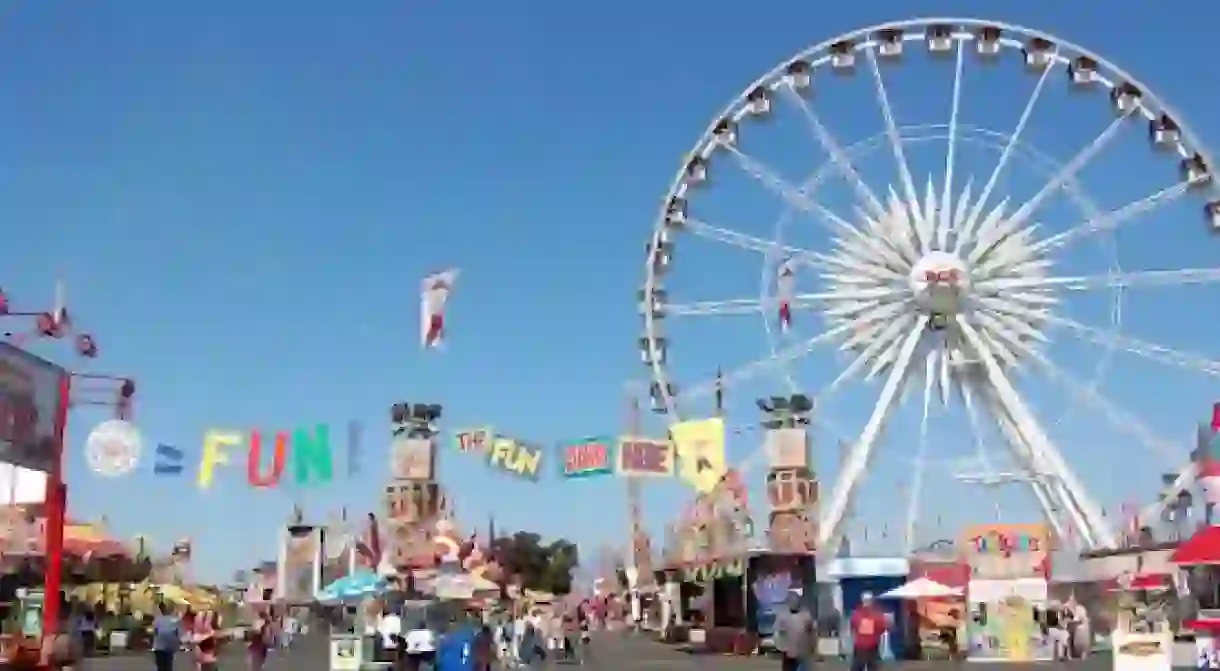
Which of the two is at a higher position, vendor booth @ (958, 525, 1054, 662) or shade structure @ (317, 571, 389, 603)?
shade structure @ (317, 571, 389, 603)

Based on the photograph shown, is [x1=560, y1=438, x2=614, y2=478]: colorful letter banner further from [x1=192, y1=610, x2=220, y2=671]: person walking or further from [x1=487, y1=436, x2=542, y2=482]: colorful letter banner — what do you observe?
[x1=192, y1=610, x2=220, y2=671]: person walking

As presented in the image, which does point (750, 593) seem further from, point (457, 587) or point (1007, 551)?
point (457, 587)

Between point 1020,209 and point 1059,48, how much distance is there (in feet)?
14.4

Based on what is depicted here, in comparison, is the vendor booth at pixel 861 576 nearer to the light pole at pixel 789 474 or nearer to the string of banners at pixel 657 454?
the light pole at pixel 789 474

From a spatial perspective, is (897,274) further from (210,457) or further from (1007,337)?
(210,457)

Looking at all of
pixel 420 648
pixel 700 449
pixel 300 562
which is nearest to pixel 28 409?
pixel 420 648

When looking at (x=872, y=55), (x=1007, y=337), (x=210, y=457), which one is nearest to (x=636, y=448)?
(x=210, y=457)

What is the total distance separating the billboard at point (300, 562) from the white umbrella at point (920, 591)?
52.8 metres

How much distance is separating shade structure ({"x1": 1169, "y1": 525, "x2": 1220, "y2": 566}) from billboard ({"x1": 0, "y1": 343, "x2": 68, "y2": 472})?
24.7 metres

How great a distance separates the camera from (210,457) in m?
29.2

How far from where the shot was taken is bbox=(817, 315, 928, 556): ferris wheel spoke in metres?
35.6

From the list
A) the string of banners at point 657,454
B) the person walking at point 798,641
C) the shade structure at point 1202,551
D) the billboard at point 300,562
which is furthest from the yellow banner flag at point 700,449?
the billboard at point 300,562

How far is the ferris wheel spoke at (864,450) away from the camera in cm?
3559

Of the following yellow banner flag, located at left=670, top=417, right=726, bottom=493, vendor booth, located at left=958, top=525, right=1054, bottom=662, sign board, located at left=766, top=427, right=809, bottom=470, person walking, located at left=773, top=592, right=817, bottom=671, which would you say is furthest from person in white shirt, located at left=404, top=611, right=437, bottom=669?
sign board, located at left=766, top=427, right=809, bottom=470
